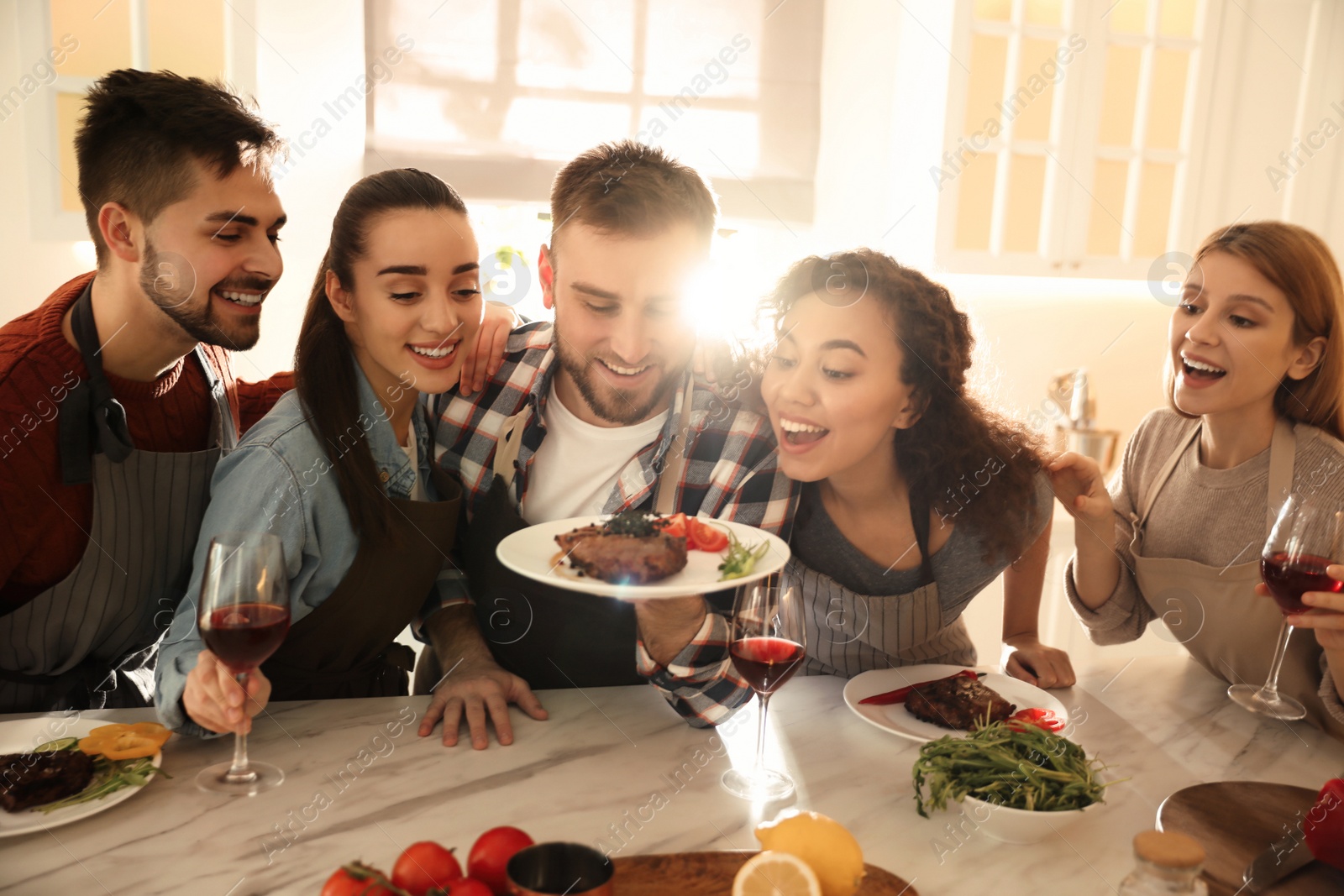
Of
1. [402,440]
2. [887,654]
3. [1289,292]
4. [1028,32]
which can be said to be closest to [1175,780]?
[887,654]

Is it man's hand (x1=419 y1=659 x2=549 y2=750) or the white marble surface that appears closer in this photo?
the white marble surface

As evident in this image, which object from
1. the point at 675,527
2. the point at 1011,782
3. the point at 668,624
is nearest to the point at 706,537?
the point at 675,527

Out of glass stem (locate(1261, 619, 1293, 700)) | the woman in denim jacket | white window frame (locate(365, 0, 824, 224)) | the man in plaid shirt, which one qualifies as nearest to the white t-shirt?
the man in plaid shirt

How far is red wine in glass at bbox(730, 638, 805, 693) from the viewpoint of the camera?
1134 mm

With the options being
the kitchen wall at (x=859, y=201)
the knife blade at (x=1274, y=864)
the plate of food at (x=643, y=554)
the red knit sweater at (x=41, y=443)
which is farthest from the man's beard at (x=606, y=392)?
the kitchen wall at (x=859, y=201)

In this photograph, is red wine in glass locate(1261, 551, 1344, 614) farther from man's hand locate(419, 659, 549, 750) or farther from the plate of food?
man's hand locate(419, 659, 549, 750)

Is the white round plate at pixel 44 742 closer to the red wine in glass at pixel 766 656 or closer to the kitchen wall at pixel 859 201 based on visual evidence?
the red wine in glass at pixel 766 656

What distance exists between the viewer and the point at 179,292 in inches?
61.9

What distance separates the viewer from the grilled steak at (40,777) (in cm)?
106

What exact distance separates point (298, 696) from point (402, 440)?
47cm

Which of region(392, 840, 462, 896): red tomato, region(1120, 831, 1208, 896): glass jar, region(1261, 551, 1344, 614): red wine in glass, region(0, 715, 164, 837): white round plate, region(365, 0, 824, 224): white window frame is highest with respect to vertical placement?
region(365, 0, 824, 224): white window frame

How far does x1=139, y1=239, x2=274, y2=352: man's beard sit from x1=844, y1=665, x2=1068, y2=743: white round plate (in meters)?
1.15

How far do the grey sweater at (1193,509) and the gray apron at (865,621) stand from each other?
329mm

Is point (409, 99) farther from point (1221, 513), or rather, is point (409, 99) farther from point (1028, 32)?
point (1221, 513)
